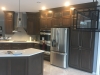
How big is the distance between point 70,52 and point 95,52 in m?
1.04

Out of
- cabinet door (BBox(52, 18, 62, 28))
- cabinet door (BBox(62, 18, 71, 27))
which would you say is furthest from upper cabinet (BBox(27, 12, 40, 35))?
cabinet door (BBox(62, 18, 71, 27))

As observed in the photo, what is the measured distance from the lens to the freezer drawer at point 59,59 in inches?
183

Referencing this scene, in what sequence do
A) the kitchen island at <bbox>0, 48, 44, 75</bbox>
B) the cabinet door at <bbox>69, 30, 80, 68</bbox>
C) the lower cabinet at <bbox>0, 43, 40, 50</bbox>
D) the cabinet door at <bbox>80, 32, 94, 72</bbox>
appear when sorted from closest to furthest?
the kitchen island at <bbox>0, 48, 44, 75</bbox>
the cabinet door at <bbox>80, 32, 94, 72</bbox>
the cabinet door at <bbox>69, 30, 80, 68</bbox>
the lower cabinet at <bbox>0, 43, 40, 50</bbox>

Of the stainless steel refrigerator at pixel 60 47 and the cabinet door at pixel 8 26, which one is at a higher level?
the cabinet door at pixel 8 26

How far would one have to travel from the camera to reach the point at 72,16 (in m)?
4.63

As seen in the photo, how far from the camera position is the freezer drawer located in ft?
15.2

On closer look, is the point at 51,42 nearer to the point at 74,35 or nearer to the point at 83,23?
the point at 74,35

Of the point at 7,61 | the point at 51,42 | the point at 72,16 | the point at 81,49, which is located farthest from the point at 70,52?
the point at 7,61

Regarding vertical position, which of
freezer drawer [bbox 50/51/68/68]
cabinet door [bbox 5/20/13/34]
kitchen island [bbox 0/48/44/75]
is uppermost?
cabinet door [bbox 5/20/13/34]

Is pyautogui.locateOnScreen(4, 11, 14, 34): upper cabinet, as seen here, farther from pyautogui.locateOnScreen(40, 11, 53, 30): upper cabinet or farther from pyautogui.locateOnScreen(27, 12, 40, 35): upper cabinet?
pyautogui.locateOnScreen(40, 11, 53, 30): upper cabinet

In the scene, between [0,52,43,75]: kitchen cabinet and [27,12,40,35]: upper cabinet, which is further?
[27,12,40,35]: upper cabinet

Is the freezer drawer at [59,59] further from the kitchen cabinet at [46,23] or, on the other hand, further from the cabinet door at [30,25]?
the cabinet door at [30,25]

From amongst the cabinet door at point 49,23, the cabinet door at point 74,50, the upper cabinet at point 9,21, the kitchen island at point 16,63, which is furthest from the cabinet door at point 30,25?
the kitchen island at point 16,63

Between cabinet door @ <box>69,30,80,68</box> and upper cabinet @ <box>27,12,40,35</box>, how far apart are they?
2572mm
